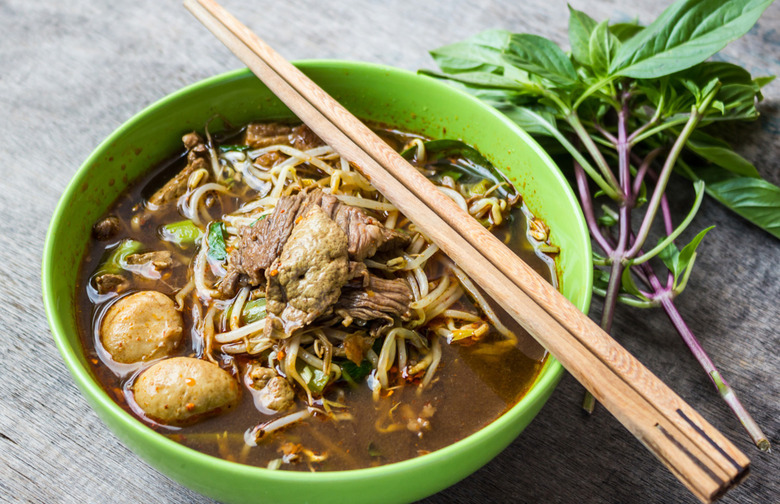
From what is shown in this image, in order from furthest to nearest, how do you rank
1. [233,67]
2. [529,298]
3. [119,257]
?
[233,67], [119,257], [529,298]

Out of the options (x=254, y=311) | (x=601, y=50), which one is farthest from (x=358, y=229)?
(x=601, y=50)

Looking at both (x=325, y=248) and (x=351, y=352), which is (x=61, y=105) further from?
(x=351, y=352)

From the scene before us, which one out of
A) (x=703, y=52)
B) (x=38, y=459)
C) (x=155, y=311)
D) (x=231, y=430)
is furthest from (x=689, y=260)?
(x=38, y=459)

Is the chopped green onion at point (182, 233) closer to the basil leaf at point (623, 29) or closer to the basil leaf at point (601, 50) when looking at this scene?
the basil leaf at point (601, 50)

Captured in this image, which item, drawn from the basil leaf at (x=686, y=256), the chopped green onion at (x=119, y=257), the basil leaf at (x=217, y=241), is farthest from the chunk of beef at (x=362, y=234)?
the basil leaf at (x=686, y=256)

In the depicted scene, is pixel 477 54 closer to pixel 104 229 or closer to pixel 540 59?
pixel 540 59

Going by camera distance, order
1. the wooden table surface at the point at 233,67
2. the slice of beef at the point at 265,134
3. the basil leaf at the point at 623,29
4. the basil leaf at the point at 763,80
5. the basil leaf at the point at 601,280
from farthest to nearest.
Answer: the basil leaf at the point at 623,29 → the basil leaf at the point at 763,80 → the slice of beef at the point at 265,134 → the basil leaf at the point at 601,280 → the wooden table surface at the point at 233,67

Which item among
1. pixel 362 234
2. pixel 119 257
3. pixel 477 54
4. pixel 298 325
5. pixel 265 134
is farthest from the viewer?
pixel 477 54
